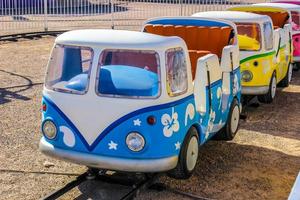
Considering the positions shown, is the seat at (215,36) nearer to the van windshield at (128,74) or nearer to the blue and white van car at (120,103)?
the blue and white van car at (120,103)

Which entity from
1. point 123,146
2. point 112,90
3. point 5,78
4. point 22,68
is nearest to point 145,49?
point 112,90

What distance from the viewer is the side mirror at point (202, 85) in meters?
5.29

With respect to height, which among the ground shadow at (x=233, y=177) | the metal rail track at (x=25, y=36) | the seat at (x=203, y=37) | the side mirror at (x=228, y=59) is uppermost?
the seat at (x=203, y=37)

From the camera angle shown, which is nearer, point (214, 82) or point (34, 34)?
point (214, 82)

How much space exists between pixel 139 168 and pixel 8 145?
2543 mm

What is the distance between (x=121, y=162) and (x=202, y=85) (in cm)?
142

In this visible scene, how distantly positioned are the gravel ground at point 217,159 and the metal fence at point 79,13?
9.65m

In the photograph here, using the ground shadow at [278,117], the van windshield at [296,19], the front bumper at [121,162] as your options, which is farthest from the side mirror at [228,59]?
the van windshield at [296,19]

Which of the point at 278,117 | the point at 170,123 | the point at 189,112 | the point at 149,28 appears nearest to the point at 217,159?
the point at 189,112

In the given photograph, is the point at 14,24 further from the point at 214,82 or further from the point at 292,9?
the point at 214,82

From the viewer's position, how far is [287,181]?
550cm

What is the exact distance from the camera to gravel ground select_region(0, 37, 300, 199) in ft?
16.9

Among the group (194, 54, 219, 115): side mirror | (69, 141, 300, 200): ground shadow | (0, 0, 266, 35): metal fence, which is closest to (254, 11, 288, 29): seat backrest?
(69, 141, 300, 200): ground shadow

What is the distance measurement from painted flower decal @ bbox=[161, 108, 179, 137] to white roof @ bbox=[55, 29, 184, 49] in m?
0.65
